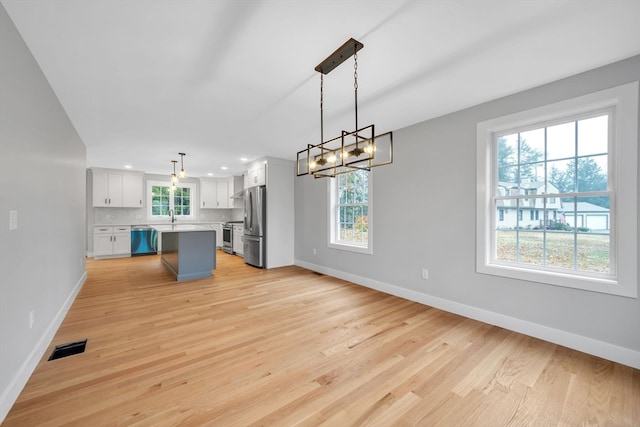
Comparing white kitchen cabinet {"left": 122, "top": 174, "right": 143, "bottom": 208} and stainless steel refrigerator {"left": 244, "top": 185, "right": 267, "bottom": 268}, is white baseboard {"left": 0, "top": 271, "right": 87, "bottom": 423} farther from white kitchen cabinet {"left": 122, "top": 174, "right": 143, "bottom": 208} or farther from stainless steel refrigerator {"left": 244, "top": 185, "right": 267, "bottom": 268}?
white kitchen cabinet {"left": 122, "top": 174, "right": 143, "bottom": 208}

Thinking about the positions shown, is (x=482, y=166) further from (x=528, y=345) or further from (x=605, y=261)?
(x=528, y=345)

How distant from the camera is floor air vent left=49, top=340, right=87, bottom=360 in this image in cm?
217

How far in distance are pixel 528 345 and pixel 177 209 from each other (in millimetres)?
9242

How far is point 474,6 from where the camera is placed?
161 cm

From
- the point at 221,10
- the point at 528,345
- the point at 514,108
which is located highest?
the point at 221,10

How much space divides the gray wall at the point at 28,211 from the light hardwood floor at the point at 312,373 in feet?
0.84

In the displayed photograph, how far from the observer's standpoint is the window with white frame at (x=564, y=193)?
2.08 meters

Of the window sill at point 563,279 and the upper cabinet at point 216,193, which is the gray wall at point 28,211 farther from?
the upper cabinet at point 216,193

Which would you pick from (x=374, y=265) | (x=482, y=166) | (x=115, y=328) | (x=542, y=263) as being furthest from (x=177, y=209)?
(x=542, y=263)

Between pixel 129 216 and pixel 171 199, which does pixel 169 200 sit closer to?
pixel 171 199

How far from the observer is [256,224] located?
227 inches

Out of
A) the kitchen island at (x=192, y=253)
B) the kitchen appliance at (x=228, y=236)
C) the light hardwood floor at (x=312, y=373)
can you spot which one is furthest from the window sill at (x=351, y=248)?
the kitchen appliance at (x=228, y=236)

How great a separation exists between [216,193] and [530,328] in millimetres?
8745

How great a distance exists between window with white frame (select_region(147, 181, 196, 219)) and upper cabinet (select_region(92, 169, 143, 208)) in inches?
24.0
